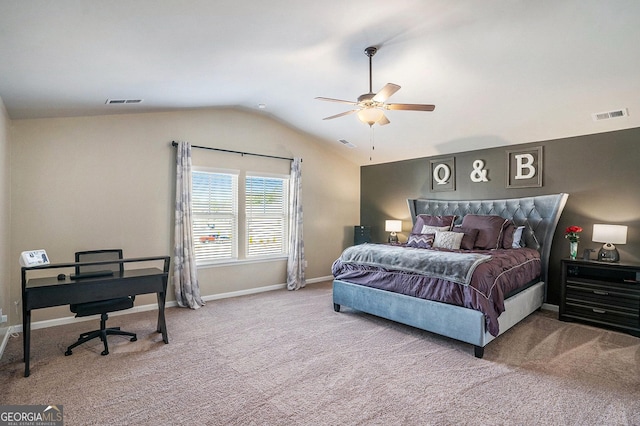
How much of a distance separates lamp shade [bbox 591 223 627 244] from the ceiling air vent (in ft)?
4.27

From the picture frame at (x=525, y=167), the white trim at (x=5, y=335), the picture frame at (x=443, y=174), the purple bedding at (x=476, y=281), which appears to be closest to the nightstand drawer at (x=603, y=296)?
the purple bedding at (x=476, y=281)

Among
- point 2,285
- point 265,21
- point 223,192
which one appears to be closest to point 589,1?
point 265,21

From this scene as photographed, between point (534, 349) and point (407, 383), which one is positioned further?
point (534, 349)

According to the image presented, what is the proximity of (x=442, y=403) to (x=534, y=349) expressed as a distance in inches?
61.4

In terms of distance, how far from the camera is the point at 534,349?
333cm

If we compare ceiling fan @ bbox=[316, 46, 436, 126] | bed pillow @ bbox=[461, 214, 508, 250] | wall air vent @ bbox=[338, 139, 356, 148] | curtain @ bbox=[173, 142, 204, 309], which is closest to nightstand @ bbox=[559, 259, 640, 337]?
bed pillow @ bbox=[461, 214, 508, 250]

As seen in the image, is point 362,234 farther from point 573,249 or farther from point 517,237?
point 573,249

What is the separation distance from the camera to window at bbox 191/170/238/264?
202 inches

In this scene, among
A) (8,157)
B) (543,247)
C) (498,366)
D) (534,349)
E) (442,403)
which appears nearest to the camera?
(442,403)

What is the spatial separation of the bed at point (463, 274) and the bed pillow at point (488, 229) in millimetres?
13

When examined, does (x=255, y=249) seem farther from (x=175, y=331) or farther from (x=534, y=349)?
(x=534, y=349)

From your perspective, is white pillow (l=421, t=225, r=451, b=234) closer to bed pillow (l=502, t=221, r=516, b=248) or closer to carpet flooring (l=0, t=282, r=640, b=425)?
bed pillow (l=502, t=221, r=516, b=248)

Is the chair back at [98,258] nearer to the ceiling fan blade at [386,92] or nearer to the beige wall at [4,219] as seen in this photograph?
the beige wall at [4,219]

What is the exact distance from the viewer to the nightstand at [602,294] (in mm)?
3686
